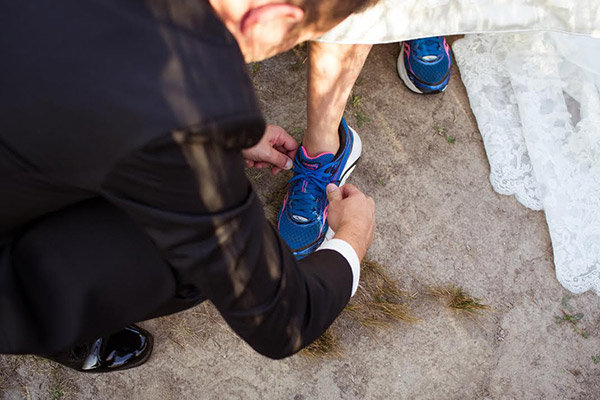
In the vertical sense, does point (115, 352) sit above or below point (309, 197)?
below

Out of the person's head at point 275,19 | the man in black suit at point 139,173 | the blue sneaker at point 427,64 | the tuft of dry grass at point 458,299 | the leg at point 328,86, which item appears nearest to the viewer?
the man in black suit at point 139,173

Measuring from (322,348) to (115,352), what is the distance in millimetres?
621

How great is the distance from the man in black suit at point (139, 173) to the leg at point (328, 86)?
438 millimetres

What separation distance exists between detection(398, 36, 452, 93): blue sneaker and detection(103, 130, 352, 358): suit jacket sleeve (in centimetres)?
106

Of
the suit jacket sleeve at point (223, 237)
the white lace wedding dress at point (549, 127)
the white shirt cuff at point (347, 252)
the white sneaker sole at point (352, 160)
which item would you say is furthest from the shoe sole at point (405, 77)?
the suit jacket sleeve at point (223, 237)

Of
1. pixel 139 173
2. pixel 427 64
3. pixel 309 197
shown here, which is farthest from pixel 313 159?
pixel 139 173

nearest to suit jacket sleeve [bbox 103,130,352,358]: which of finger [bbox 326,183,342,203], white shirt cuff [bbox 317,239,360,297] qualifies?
white shirt cuff [bbox 317,239,360,297]

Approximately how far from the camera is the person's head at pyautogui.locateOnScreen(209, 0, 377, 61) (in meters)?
0.99

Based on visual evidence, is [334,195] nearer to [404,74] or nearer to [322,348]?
[322,348]

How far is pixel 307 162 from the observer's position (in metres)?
1.81

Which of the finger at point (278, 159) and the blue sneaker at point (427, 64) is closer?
the finger at point (278, 159)

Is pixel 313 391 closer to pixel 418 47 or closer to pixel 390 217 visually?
pixel 390 217

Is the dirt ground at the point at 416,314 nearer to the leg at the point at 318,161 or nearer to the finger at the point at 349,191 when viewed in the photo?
the leg at the point at 318,161

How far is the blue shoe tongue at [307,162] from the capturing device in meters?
1.79
